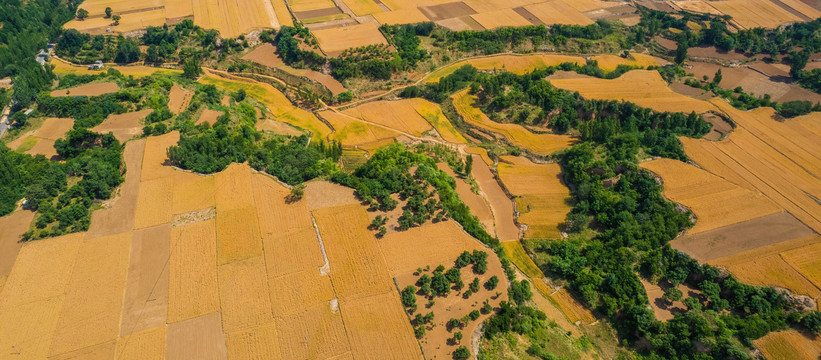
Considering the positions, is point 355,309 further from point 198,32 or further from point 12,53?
point 12,53

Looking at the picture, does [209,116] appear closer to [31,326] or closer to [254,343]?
[31,326]

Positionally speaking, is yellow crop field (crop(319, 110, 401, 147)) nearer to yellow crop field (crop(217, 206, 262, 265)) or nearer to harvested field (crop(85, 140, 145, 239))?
yellow crop field (crop(217, 206, 262, 265))

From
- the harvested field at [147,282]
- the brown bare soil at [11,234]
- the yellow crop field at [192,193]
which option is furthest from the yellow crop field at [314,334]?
the brown bare soil at [11,234]

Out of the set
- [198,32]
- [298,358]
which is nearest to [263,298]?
[298,358]

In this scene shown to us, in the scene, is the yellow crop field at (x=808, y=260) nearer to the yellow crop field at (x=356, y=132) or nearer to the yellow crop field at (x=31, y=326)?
the yellow crop field at (x=356, y=132)

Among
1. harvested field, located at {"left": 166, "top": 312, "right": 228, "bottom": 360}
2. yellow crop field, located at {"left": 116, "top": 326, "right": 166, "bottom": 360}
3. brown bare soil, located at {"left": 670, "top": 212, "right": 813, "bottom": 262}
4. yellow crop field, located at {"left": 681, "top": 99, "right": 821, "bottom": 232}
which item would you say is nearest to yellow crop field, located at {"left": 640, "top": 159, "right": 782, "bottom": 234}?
brown bare soil, located at {"left": 670, "top": 212, "right": 813, "bottom": 262}

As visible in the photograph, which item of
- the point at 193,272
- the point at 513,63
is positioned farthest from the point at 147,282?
the point at 513,63
